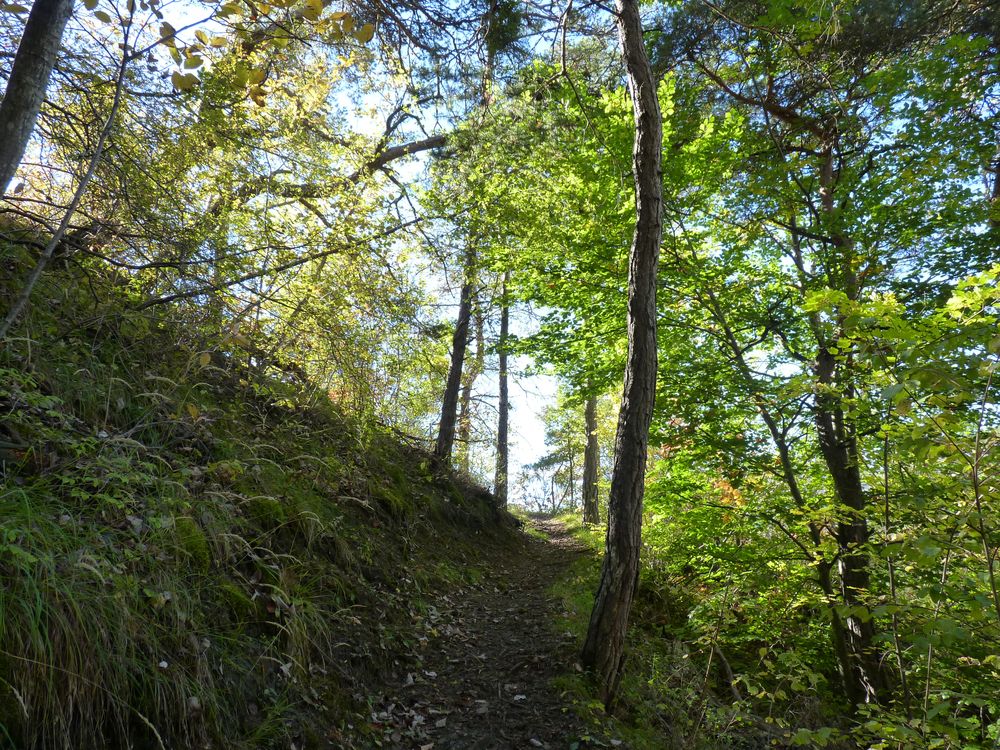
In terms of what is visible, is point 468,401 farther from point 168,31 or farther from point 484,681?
point 168,31

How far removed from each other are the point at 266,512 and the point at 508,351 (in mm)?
4968

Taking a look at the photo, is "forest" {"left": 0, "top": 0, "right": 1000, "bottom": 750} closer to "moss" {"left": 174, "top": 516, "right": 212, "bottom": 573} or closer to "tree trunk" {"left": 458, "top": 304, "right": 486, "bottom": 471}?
"moss" {"left": 174, "top": 516, "right": 212, "bottom": 573}

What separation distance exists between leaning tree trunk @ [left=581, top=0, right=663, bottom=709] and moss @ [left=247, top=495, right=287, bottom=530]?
8.99 feet

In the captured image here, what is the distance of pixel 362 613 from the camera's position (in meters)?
4.42

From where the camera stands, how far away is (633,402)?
4.52 m

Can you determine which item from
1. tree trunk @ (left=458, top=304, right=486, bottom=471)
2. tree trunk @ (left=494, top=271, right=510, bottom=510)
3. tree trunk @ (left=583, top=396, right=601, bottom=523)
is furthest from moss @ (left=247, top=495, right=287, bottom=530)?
tree trunk @ (left=583, top=396, right=601, bottom=523)

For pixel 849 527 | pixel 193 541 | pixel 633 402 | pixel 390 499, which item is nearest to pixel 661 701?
pixel 633 402

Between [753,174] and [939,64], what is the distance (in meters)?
1.93

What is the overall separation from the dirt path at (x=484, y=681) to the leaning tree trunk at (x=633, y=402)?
0.43 metres

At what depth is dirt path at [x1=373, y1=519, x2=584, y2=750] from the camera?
352 centimetres

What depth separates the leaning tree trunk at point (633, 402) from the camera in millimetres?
4340

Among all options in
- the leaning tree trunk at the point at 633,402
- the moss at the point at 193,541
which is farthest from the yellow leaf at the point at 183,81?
the leaning tree trunk at the point at 633,402

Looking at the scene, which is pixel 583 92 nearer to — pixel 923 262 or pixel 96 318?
pixel 923 262

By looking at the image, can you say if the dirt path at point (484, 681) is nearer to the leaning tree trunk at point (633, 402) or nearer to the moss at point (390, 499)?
the leaning tree trunk at point (633, 402)
